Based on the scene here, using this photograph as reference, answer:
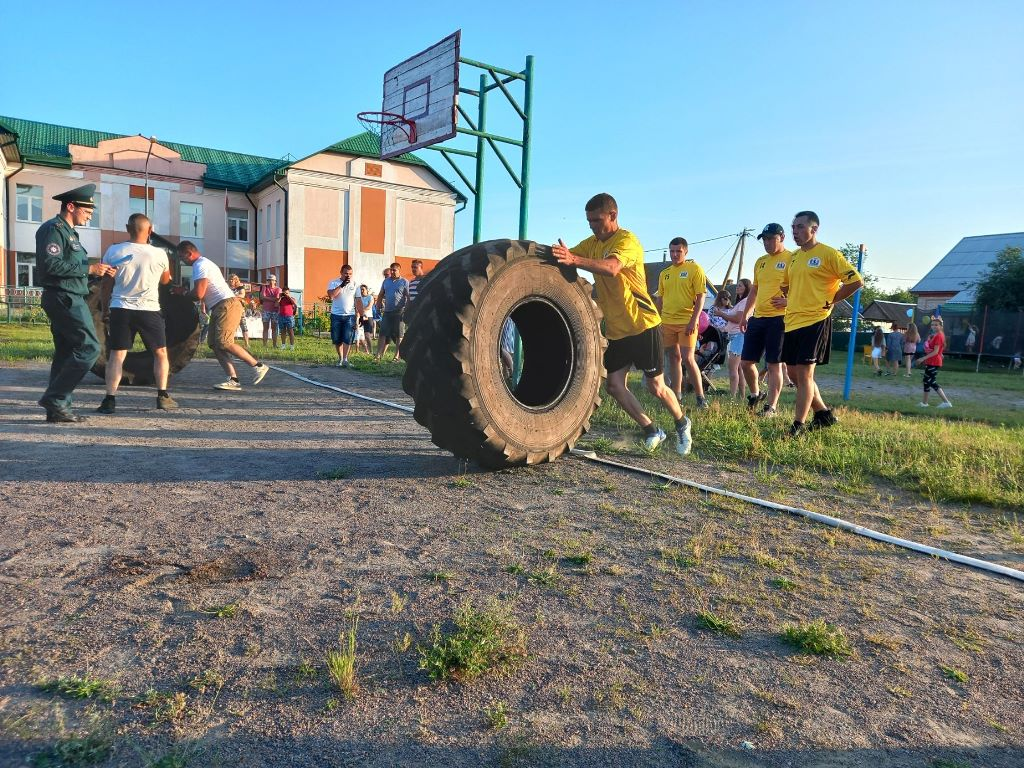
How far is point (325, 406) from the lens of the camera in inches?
279

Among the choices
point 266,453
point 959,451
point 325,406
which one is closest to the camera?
point 266,453

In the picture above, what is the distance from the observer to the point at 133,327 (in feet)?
21.2

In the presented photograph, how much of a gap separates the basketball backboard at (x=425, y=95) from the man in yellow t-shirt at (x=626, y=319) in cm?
584

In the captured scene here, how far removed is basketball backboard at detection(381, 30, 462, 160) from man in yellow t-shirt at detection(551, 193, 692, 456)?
5.84m

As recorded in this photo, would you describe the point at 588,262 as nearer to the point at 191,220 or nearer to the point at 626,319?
the point at 626,319

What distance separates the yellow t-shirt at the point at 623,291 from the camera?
500cm

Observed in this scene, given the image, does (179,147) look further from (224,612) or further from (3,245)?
(224,612)

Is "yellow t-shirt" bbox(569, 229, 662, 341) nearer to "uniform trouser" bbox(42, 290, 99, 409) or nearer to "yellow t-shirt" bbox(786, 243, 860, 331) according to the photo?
"yellow t-shirt" bbox(786, 243, 860, 331)

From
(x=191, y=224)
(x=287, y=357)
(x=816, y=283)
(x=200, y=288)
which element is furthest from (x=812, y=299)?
(x=191, y=224)

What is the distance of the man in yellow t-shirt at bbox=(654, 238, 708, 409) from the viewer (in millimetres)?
7785

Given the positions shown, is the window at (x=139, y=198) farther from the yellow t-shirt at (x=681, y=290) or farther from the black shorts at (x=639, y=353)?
the black shorts at (x=639, y=353)

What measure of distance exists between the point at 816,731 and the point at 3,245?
37.8 meters

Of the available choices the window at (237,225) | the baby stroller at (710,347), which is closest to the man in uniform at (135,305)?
the baby stroller at (710,347)

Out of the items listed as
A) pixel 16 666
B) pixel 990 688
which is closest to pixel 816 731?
pixel 990 688
